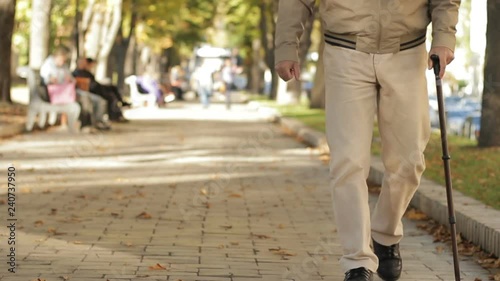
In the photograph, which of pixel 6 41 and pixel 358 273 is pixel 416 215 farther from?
pixel 6 41

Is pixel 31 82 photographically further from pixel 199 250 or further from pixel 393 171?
pixel 393 171

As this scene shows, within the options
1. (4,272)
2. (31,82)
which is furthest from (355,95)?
(31,82)

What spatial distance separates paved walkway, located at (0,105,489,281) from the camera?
24.6ft

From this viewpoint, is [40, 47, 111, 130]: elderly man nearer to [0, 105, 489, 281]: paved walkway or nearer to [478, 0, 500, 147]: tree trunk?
[0, 105, 489, 281]: paved walkway

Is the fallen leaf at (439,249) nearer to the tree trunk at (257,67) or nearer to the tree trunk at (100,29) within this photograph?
the tree trunk at (100,29)

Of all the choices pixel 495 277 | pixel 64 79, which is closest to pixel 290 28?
pixel 495 277

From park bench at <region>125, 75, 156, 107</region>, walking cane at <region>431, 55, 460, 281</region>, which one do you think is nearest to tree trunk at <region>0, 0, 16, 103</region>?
park bench at <region>125, 75, 156, 107</region>

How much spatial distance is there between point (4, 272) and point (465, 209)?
368cm

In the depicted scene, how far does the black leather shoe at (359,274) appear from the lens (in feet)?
20.7

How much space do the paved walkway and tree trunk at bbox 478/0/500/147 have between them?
2.24 metres

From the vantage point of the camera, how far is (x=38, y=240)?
8562 millimetres

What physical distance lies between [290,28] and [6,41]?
24.2 meters

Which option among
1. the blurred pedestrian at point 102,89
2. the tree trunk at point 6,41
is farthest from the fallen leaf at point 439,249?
the tree trunk at point 6,41

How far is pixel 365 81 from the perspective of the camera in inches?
254
